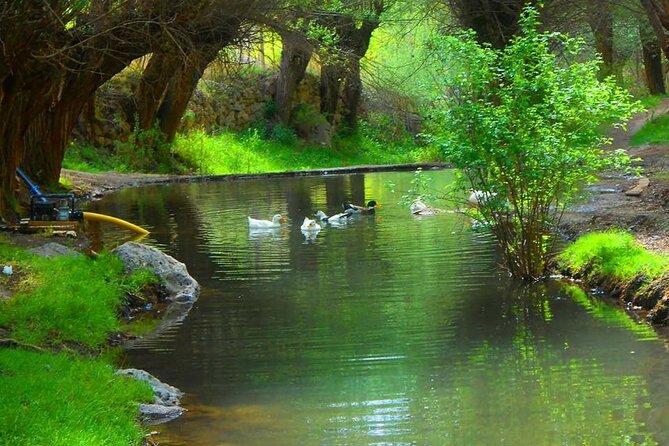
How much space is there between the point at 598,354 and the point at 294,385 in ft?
10.5

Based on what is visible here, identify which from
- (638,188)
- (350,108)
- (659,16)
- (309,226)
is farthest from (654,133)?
(350,108)

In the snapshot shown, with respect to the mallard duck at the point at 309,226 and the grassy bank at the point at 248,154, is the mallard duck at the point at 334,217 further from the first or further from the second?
the grassy bank at the point at 248,154

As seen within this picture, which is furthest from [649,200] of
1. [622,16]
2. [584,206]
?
[622,16]

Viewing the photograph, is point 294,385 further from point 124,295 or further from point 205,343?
point 124,295

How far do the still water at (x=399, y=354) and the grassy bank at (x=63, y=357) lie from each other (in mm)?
575

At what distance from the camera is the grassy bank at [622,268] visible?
13070mm

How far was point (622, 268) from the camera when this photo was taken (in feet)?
47.0

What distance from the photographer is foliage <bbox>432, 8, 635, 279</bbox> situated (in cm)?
1452

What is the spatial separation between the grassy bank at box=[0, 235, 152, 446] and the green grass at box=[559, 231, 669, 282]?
6165 millimetres

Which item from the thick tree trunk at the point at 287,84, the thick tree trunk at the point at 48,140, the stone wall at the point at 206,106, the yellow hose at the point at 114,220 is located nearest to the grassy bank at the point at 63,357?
the yellow hose at the point at 114,220

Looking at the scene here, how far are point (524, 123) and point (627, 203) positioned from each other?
23.0 feet

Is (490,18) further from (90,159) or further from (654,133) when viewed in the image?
(90,159)

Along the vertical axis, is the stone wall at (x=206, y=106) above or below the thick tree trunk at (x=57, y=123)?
above

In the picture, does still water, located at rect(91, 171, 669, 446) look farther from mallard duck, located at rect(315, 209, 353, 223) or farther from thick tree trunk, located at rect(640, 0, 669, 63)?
thick tree trunk, located at rect(640, 0, 669, 63)
